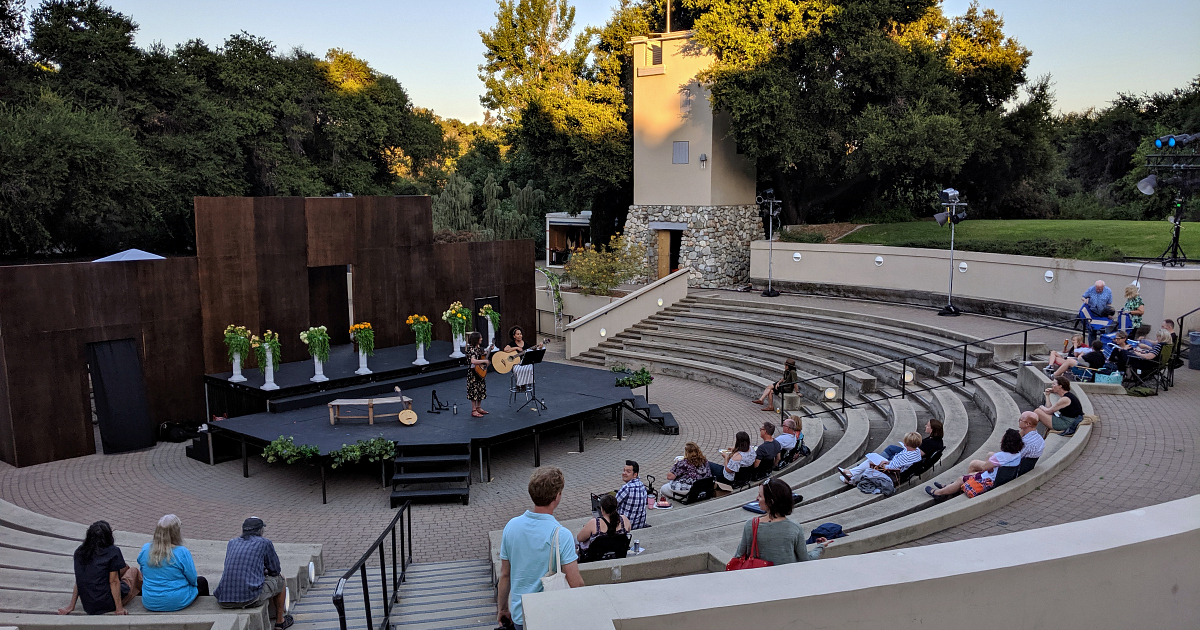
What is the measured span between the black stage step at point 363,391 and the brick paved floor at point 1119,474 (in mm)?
10600

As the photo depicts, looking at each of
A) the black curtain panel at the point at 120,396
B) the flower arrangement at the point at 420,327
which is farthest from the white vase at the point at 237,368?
the flower arrangement at the point at 420,327

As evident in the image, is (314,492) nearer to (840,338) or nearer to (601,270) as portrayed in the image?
(840,338)

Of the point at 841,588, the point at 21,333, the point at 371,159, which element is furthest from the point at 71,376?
the point at 371,159

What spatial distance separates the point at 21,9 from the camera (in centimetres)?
2980

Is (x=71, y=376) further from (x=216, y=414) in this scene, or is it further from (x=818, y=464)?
(x=818, y=464)

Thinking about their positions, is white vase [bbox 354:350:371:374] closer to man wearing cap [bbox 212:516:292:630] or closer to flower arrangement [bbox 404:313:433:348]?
flower arrangement [bbox 404:313:433:348]

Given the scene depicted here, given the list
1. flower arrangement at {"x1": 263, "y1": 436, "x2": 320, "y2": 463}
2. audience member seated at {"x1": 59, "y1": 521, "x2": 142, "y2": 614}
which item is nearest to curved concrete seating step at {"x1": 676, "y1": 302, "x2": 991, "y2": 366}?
flower arrangement at {"x1": 263, "y1": 436, "x2": 320, "y2": 463}

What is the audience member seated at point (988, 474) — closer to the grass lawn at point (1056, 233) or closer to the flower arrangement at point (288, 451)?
the flower arrangement at point (288, 451)

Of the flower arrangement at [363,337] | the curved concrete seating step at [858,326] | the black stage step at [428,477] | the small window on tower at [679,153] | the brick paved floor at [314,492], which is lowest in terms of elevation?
the brick paved floor at [314,492]

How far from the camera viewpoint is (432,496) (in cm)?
1218

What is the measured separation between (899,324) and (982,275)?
11.3 ft

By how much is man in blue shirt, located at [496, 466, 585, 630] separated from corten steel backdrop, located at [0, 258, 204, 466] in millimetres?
13005

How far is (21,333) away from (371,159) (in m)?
26.7

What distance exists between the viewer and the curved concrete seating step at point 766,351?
16875 millimetres
